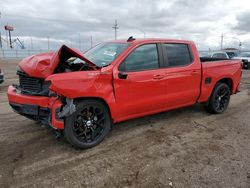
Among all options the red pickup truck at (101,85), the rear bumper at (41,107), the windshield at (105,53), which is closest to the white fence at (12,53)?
the windshield at (105,53)

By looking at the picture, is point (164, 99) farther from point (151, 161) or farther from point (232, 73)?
point (232, 73)

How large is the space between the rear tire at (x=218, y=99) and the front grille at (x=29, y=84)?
3959mm

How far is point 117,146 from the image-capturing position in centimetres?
405

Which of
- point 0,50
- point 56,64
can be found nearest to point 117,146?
point 56,64

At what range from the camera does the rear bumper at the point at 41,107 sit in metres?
3.63

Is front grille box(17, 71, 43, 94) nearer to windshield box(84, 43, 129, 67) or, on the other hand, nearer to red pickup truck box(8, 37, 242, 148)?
red pickup truck box(8, 37, 242, 148)

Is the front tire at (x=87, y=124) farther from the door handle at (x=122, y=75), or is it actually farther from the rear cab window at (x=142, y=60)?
the rear cab window at (x=142, y=60)

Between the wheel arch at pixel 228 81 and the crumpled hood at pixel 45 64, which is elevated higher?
the crumpled hood at pixel 45 64

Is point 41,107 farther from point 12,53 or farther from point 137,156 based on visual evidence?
point 12,53

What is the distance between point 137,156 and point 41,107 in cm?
172

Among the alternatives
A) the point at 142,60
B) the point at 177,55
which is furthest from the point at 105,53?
the point at 177,55

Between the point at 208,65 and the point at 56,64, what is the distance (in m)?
3.45

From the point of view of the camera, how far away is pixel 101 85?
3.85m

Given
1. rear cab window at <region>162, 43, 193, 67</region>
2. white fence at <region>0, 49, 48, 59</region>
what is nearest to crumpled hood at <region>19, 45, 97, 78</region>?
rear cab window at <region>162, 43, 193, 67</region>
